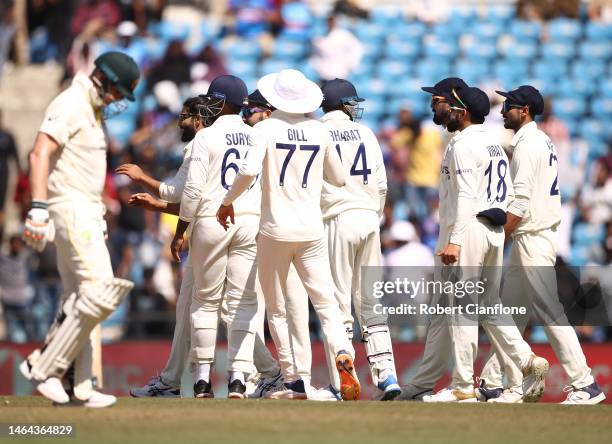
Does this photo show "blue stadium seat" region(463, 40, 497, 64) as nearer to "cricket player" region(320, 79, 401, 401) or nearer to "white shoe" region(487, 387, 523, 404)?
"cricket player" region(320, 79, 401, 401)

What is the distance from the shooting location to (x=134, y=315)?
53.6 feet

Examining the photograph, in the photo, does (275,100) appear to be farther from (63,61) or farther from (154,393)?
(63,61)

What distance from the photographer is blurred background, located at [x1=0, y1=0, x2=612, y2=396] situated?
60.8ft

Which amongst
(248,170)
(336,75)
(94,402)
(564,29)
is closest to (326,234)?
(248,170)

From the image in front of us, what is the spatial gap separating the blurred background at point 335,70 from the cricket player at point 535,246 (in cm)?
590

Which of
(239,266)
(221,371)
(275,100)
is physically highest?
(275,100)

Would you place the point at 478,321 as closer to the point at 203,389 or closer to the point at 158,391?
the point at 203,389

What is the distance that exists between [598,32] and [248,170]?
1392 cm

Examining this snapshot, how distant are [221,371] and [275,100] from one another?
6.22 meters

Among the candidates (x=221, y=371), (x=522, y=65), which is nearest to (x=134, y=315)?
(x=221, y=371)

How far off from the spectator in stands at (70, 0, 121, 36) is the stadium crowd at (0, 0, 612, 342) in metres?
0.02

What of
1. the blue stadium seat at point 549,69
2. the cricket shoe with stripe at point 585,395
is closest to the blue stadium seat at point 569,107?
the blue stadium seat at point 549,69

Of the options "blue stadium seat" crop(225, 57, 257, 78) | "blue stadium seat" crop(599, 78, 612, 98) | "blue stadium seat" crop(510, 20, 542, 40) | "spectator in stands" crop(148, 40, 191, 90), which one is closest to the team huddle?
"spectator in stands" crop(148, 40, 191, 90)

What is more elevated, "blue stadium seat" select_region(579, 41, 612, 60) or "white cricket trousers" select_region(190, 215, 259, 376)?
"blue stadium seat" select_region(579, 41, 612, 60)
